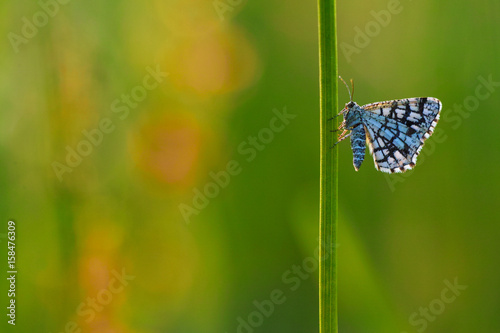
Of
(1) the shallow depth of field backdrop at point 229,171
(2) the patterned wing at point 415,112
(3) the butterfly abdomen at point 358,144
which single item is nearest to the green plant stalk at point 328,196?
(3) the butterfly abdomen at point 358,144

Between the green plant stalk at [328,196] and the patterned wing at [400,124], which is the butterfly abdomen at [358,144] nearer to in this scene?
the patterned wing at [400,124]

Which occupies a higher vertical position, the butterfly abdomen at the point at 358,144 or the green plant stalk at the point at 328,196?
the butterfly abdomen at the point at 358,144

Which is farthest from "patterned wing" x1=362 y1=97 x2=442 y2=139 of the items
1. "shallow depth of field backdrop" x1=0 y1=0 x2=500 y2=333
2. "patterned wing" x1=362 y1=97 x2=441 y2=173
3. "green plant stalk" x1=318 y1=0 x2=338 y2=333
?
"green plant stalk" x1=318 y1=0 x2=338 y2=333

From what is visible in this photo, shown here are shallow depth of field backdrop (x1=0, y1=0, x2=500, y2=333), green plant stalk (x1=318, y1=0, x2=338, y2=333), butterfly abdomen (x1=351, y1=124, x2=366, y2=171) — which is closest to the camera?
green plant stalk (x1=318, y1=0, x2=338, y2=333)

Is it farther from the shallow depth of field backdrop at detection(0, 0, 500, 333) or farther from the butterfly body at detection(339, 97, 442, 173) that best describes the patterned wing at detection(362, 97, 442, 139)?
the shallow depth of field backdrop at detection(0, 0, 500, 333)

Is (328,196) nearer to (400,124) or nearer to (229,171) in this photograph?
(400,124)

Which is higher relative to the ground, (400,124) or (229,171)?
(229,171)

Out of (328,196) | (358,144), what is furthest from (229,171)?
(328,196)
